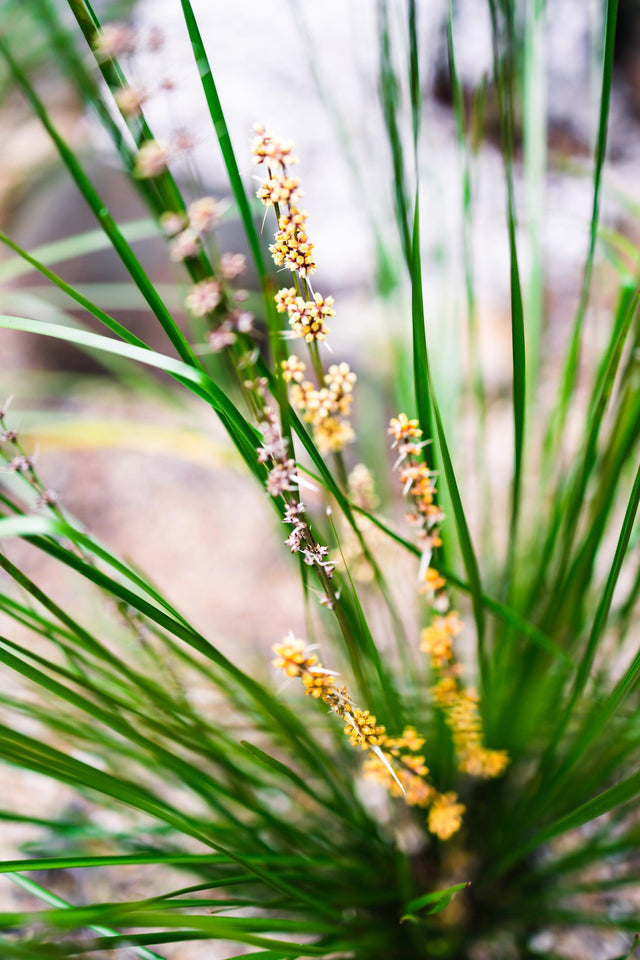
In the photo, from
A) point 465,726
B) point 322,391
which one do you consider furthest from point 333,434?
point 465,726

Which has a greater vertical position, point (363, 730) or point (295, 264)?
point (295, 264)

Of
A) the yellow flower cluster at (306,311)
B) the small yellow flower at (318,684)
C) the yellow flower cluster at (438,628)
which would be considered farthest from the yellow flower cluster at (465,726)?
the yellow flower cluster at (306,311)

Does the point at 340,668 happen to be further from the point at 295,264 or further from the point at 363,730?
the point at 295,264

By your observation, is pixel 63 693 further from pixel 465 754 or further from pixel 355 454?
pixel 355 454

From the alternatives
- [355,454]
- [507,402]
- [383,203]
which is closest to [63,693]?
[383,203]

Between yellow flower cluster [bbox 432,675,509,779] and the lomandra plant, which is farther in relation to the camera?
yellow flower cluster [bbox 432,675,509,779]

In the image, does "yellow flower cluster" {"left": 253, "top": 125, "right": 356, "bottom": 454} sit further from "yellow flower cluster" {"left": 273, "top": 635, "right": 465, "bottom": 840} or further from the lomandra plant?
"yellow flower cluster" {"left": 273, "top": 635, "right": 465, "bottom": 840}

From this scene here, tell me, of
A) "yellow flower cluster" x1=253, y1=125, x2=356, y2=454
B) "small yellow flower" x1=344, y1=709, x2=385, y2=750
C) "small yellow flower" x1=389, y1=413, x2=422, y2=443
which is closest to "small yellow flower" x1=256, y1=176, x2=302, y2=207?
"yellow flower cluster" x1=253, y1=125, x2=356, y2=454
